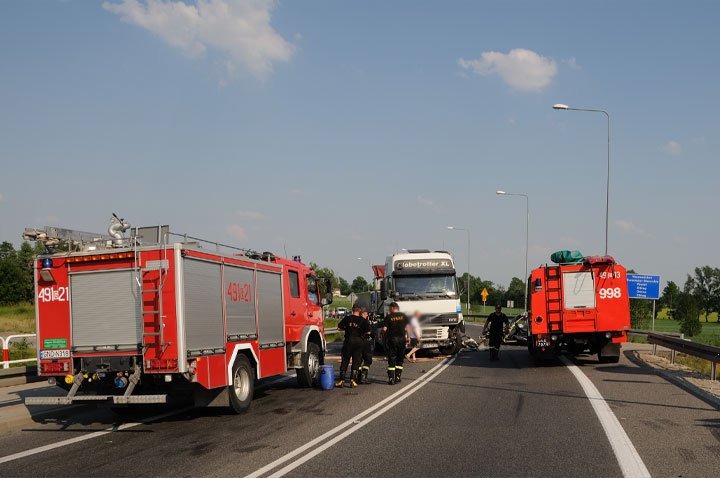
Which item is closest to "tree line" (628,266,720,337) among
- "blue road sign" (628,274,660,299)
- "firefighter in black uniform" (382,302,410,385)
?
"blue road sign" (628,274,660,299)

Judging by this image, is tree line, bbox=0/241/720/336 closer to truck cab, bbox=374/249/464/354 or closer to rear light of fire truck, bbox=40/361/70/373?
truck cab, bbox=374/249/464/354

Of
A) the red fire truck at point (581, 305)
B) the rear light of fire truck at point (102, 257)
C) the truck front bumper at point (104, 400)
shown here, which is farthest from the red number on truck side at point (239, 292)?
the red fire truck at point (581, 305)

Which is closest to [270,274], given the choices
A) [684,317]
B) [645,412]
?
[645,412]

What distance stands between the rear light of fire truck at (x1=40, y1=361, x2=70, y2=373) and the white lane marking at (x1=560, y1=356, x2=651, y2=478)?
7.45 metres

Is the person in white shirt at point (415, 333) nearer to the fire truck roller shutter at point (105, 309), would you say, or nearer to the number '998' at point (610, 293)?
the number '998' at point (610, 293)

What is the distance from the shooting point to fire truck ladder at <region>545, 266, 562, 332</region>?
1767 centimetres

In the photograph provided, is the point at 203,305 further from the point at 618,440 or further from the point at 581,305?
the point at 581,305

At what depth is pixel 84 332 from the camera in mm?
9688

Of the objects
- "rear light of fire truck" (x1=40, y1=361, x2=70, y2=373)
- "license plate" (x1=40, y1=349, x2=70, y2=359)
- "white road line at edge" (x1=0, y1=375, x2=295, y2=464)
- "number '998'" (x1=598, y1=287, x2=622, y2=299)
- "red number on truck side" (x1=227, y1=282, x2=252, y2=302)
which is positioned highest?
"red number on truck side" (x1=227, y1=282, x2=252, y2=302)

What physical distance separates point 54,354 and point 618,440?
779cm

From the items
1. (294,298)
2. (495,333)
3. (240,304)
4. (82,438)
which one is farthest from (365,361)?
(495,333)

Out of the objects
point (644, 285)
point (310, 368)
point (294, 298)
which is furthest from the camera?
point (644, 285)

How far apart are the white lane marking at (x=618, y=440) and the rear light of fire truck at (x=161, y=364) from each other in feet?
18.5

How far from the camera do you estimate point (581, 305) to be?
57.8ft
